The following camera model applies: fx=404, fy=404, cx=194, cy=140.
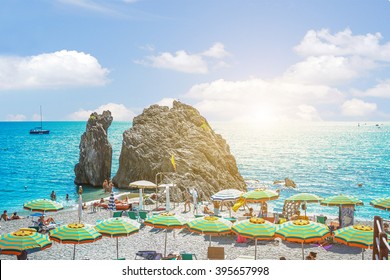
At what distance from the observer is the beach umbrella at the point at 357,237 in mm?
13215

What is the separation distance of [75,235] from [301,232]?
7542mm

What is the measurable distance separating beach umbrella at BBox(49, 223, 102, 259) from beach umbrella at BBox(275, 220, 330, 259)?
6314 mm

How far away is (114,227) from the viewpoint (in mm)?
14375

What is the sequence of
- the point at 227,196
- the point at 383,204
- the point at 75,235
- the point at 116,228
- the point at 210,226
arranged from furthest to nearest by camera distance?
the point at 227,196, the point at 383,204, the point at 210,226, the point at 116,228, the point at 75,235

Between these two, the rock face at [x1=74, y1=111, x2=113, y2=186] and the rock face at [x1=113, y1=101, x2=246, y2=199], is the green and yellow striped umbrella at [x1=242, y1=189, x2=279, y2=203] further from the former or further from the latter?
the rock face at [x1=74, y1=111, x2=113, y2=186]

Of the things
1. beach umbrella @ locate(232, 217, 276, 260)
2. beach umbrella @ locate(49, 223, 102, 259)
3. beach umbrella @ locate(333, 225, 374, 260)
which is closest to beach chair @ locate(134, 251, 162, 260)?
beach umbrella @ locate(49, 223, 102, 259)

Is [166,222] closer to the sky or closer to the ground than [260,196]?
closer to the ground

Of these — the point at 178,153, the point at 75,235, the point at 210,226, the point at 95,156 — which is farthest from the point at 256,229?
the point at 95,156

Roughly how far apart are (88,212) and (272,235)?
54.4 ft

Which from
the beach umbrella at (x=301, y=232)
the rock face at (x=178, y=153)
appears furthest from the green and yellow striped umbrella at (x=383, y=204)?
the rock face at (x=178, y=153)

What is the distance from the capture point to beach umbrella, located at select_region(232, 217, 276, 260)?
13.8 m

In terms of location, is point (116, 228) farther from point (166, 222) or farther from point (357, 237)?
point (357, 237)

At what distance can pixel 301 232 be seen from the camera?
13.4 m
